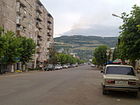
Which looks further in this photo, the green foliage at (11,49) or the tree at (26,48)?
the tree at (26,48)

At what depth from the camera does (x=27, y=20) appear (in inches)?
2458

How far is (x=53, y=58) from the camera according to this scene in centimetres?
8206

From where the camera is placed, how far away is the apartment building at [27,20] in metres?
47.3

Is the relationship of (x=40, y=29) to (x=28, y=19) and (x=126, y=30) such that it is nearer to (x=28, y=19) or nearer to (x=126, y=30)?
(x=28, y=19)

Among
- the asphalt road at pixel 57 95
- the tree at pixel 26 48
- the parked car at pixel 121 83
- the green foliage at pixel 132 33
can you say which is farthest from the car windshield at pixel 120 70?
the tree at pixel 26 48

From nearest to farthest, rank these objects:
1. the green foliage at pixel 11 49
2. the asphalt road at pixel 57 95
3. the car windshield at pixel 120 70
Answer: the asphalt road at pixel 57 95 < the car windshield at pixel 120 70 < the green foliage at pixel 11 49

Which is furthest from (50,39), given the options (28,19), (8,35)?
(8,35)

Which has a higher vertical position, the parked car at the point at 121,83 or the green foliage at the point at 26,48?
the green foliage at the point at 26,48

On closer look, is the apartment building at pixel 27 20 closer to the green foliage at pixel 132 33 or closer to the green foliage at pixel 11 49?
the green foliage at pixel 11 49

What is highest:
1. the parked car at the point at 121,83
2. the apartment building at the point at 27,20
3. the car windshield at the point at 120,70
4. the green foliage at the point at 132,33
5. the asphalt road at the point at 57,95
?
the apartment building at the point at 27,20

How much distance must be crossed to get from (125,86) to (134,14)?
273 inches

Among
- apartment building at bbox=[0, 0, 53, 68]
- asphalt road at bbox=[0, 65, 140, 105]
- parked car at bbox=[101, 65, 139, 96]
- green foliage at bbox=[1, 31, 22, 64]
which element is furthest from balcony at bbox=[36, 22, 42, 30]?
parked car at bbox=[101, 65, 139, 96]

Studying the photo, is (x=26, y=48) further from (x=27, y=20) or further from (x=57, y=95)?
(x=57, y=95)

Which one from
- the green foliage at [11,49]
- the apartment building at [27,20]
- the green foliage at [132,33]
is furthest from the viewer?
the apartment building at [27,20]
